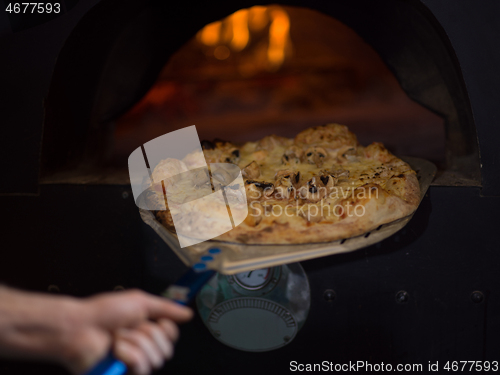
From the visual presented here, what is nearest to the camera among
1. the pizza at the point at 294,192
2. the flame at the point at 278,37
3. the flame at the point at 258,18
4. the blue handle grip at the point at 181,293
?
the blue handle grip at the point at 181,293

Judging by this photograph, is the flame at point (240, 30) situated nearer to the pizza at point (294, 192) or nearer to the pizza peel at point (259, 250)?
the pizza at point (294, 192)

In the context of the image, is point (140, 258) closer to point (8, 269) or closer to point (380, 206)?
point (8, 269)

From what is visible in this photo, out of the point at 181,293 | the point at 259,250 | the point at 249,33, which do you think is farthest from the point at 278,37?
the point at 181,293

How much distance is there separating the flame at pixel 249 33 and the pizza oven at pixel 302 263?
128 centimetres

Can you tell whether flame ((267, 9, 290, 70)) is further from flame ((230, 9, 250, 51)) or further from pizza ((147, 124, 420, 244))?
pizza ((147, 124, 420, 244))

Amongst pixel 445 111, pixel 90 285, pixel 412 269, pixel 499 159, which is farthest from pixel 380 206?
pixel 90 285

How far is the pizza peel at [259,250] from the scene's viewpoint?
635 millimetres

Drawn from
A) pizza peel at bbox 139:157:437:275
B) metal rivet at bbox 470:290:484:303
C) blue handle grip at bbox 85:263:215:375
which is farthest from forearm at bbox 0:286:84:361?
metal rivet at bbox 470:290:484:303

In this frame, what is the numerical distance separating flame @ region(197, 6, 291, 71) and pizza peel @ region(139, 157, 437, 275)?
1976mm

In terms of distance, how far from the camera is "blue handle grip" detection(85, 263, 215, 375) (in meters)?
0.37

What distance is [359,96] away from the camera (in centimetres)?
279

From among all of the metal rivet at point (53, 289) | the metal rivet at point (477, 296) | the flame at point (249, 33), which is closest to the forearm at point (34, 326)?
the metal rivet at point (53, 289)

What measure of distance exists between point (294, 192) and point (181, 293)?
454 millimetres

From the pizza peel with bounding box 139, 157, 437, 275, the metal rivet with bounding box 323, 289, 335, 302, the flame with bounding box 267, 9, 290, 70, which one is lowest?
the metal rivet with bounding box 323, 289, 335, 302
